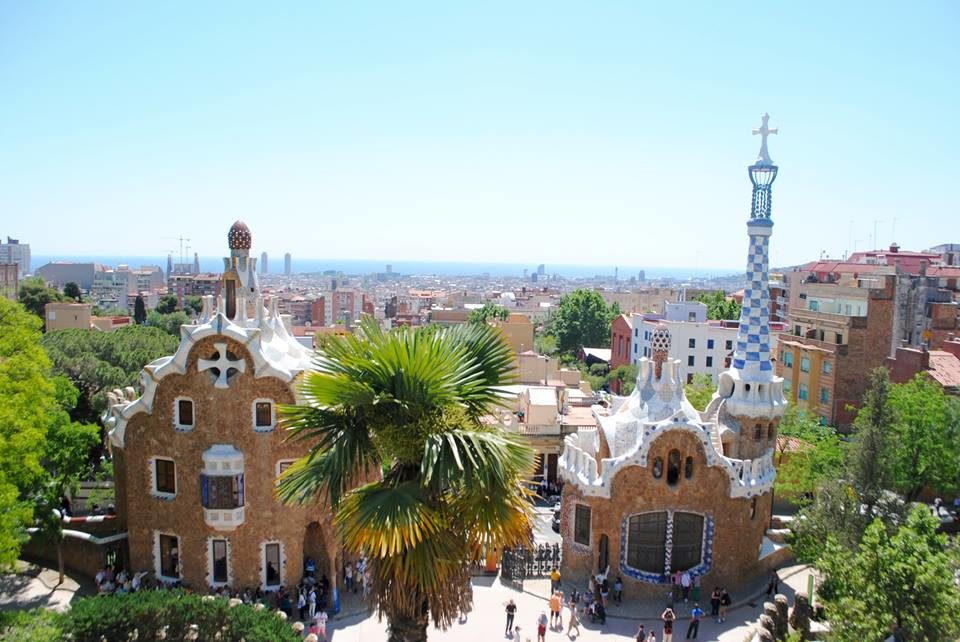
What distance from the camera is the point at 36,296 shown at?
260 feet

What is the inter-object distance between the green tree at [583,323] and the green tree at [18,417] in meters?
68.6

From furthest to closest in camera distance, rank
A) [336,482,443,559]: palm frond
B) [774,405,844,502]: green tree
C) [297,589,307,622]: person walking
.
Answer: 1. [774,405,844,502]: green tree
2. [297,589,307,622]: person walking
3. [336,482,443,559]: palm frond

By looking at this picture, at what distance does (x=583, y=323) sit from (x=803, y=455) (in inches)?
2278

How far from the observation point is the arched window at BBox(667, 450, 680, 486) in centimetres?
2530

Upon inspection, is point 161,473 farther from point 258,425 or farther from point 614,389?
point 614,389

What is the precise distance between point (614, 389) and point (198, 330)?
46.9 meters

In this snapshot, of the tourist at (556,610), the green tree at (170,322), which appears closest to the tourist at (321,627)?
the tourist at (556,610)

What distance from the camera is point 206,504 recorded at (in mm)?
24266

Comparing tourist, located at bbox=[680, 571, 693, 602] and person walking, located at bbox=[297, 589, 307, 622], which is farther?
tourist, located at bbox=[680, 571, 693, 602]

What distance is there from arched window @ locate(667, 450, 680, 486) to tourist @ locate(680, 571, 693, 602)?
2.90 meters

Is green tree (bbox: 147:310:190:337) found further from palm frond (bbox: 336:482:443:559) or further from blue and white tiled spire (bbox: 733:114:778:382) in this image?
palm frond (bbox: 336:482:443:559)

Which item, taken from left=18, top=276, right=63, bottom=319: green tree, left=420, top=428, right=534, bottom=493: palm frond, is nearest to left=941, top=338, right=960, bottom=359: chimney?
left=420, top=428, right=534, bottom=493: palm frond

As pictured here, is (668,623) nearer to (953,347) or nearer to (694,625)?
(694,625)

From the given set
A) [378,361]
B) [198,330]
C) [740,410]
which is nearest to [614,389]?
[740,410]
